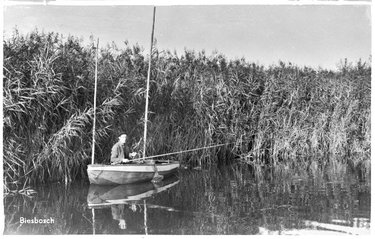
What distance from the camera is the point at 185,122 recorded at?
1515 centimetres

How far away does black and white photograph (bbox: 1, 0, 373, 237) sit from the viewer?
28.2ft

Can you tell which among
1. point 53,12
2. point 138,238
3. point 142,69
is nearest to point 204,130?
point 142,69

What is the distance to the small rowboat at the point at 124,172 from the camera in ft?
37.7

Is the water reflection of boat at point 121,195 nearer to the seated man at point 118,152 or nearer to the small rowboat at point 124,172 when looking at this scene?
the small rowboat at point 124,172

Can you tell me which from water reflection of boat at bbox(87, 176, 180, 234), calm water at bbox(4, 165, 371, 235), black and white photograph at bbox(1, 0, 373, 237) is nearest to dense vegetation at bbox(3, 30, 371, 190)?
black and white photograph at bbox(1, 0, 373, 237)

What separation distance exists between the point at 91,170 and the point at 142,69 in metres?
4.58

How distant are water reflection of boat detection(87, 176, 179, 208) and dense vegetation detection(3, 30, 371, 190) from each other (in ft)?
3.60

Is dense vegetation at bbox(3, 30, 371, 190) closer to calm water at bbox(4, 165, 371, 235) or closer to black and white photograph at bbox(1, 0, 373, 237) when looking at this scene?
black and white photograph at bbox(1, 0, 373, 237)

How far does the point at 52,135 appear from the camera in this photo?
11.5m

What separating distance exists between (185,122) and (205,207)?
5866 millimetres

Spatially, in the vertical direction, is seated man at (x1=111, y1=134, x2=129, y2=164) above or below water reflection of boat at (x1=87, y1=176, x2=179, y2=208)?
above

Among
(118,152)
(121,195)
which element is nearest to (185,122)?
(118,152)

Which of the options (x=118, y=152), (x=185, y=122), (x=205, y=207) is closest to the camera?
(x=205, y=207)

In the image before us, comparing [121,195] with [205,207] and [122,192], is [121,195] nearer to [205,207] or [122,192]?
[122,192]
